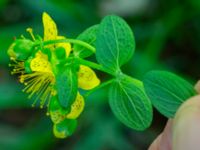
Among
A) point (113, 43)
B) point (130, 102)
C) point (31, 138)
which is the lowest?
point (31, 138)

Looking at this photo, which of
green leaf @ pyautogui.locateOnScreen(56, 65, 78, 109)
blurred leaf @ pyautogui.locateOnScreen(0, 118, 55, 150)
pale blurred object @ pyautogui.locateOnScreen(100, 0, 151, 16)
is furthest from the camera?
pale blurred object @ pyautogui.locateOnScreen(100, 0, 151, 16)

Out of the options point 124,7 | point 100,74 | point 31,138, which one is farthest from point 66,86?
point 124,7

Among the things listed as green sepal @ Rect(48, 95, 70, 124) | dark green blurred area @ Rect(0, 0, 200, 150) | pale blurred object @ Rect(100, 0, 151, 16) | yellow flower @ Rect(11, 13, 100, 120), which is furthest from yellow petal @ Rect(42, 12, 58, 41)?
pale blurred object @ Rect(100, 0, 151, 16)

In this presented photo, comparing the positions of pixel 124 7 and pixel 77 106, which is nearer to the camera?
pixel 77 106

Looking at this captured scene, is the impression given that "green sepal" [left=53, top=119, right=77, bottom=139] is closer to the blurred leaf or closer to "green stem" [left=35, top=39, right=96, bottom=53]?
"green stem" [left=35, top=39, right=96, bottom=53]

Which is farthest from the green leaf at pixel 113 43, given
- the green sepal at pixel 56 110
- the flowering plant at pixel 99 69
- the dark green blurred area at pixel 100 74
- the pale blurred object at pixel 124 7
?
the pale blurred object at pixel 124 7

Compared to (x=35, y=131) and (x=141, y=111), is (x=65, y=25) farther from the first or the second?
(x=141, y=111)

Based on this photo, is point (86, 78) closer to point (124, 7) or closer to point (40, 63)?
point (40, 63)

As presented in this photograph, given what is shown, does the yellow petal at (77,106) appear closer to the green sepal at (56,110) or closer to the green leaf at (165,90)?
the green sepal at (56,110)
